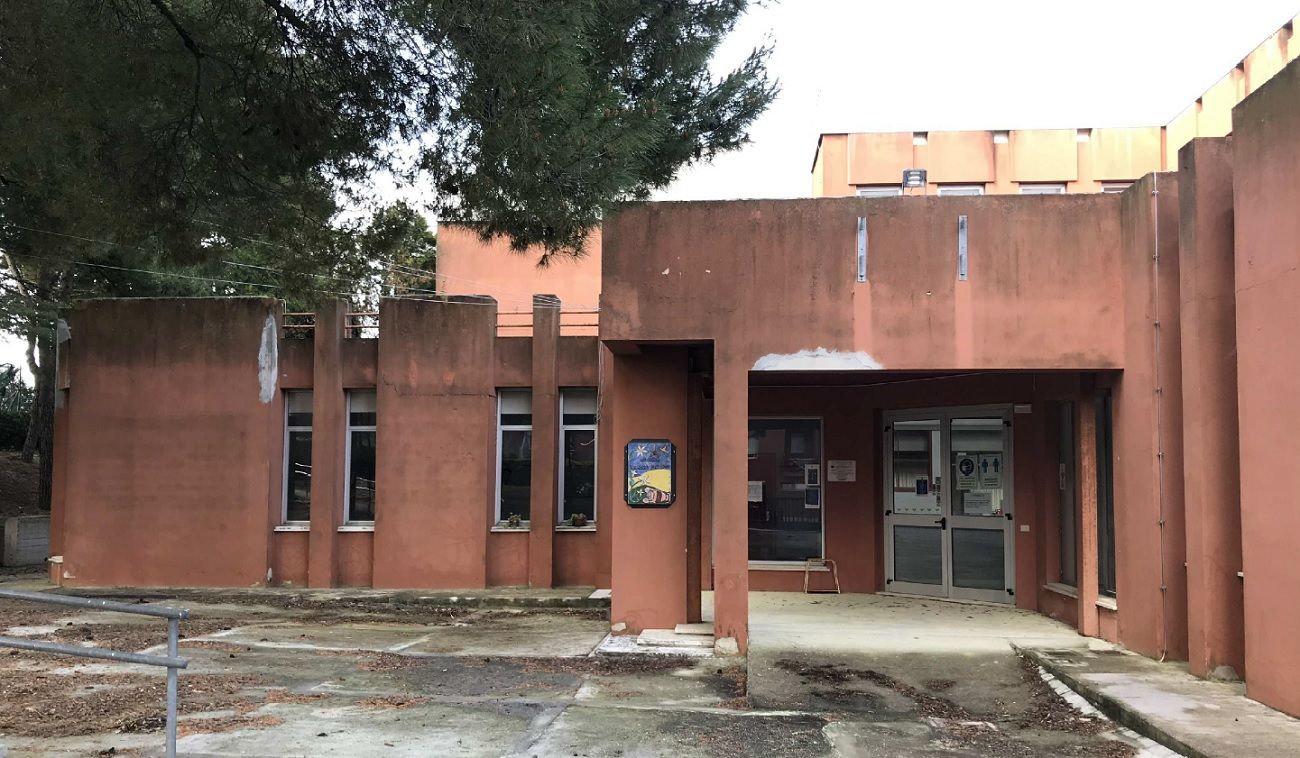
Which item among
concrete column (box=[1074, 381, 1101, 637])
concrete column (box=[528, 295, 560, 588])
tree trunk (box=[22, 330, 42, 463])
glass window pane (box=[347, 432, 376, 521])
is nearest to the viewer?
concrete column (box=[1074, 381, 1101, 637])

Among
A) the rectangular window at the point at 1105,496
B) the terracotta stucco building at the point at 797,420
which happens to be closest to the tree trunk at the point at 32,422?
the terracotta stucco building at the point at 797,420

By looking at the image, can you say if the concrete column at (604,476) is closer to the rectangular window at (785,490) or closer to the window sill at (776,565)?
the rectangular window at (785,490)

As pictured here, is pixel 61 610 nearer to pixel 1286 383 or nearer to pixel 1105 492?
pixel 1105 492

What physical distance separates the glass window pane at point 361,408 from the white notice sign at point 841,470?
7101mm

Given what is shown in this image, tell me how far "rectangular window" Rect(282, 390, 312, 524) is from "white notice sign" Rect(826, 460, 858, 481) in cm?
803

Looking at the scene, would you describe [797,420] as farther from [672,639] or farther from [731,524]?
[672,639]

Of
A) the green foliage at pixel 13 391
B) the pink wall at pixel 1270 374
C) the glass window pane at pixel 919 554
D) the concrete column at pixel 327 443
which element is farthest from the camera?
the green foliage at pixel 13 391

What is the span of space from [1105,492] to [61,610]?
42.3 feet

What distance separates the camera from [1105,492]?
1009 centimetres

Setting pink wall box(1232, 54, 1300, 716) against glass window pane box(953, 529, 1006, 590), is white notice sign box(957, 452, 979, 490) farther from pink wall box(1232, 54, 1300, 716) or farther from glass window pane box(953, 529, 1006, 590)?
pink wall box(1232, 54, 1300, 716)

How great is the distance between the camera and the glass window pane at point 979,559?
11.9 m

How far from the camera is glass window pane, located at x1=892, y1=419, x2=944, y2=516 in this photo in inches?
492

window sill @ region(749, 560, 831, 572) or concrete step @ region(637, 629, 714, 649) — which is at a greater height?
window sill @ region(749, 560, 831, 572)

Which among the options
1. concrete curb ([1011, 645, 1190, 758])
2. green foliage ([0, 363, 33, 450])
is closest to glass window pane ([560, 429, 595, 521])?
concrete curb ([1011, 645, 1190, 758])
